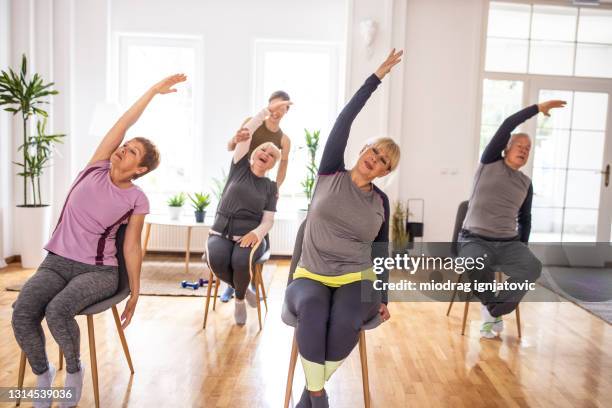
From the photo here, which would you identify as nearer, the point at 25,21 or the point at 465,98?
the point at 25,21

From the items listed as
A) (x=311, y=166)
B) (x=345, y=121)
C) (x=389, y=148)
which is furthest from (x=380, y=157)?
(x=311, y=166)

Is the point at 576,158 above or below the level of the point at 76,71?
below

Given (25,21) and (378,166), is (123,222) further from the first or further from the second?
(25,21)

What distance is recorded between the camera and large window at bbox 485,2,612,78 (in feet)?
16.9

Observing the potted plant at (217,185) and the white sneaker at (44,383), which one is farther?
the potted plant at (217,185)

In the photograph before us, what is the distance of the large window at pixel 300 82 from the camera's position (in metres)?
5.46

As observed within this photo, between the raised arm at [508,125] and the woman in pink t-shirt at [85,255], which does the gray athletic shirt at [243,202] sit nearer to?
the woman in pink t-shirt at [85,255]

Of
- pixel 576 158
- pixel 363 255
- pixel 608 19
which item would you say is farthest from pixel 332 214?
pixel 608 19

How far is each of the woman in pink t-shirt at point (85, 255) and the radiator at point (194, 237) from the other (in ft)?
10.3

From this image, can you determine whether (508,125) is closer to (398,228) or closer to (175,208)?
(398,228)

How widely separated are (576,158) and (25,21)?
18.3 feet

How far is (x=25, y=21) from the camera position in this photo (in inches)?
184

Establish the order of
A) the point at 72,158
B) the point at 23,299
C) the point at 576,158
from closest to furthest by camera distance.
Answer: the point at 23,299
the point at 72,158
the point at 576,158

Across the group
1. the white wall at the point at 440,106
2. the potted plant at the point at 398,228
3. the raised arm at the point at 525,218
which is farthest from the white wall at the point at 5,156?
the raised arm at the point at 525,218
